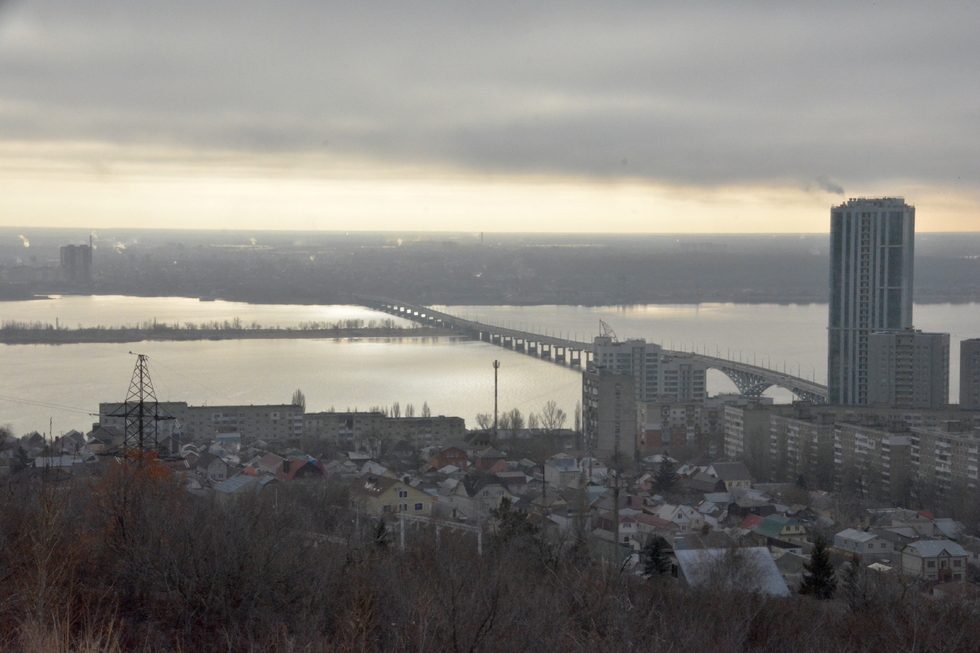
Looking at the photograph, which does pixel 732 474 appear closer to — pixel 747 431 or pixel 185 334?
pixel 747 431

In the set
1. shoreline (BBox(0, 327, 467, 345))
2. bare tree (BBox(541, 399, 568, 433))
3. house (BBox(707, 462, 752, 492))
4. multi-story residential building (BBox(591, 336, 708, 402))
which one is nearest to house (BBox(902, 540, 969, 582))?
house (BBox(707, 462, 752, 492))

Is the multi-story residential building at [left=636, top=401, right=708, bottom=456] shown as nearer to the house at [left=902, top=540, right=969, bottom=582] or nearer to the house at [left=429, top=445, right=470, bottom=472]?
the house at [left=429, top=445, right=470, bottom=472]

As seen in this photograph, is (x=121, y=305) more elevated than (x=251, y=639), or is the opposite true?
(x=121, y=305)

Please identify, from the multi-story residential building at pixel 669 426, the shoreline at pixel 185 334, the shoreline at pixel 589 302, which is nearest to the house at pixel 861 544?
the multi-story residential building at pixel 669 426

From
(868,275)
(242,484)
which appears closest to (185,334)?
(868,275)

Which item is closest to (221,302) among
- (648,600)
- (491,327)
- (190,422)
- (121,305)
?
(121,305)

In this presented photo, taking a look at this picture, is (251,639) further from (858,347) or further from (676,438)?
(858,347)
